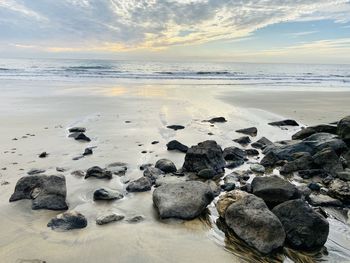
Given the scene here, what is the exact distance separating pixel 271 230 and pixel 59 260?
93.3 inches

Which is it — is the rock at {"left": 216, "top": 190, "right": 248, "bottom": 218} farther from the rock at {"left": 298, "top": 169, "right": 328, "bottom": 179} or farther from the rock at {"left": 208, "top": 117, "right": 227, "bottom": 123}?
the rock at {"left": 208, "top": 117, "right": 227, "bottom": 123}

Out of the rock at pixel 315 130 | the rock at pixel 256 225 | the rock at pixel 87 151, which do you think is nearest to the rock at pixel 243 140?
the rock at pixel 315 130

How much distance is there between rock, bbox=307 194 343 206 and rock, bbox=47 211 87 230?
3.47 metres

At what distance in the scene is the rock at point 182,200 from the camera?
4.76m

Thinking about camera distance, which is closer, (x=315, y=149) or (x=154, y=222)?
(x=154, y=222)

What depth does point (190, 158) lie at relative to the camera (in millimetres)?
6879

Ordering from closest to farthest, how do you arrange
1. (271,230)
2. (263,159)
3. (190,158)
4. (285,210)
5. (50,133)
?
(271,230) < (285,210) < (190,158) < (263,159) < (50,133)

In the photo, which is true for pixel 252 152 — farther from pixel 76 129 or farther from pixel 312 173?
pixel 76 129

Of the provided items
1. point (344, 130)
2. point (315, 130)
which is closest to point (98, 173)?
point (344, 130)

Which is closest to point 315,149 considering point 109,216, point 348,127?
point 348,127

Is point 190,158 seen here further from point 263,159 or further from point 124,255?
point 124,255

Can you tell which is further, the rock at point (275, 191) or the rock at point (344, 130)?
the rock at point (344, 130)

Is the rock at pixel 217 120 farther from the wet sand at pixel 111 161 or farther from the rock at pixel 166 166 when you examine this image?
the rock at pixel 166 166

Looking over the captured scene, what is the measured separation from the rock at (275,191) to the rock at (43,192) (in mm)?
2872
